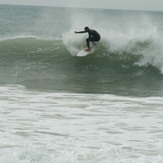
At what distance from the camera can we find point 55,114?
932cm

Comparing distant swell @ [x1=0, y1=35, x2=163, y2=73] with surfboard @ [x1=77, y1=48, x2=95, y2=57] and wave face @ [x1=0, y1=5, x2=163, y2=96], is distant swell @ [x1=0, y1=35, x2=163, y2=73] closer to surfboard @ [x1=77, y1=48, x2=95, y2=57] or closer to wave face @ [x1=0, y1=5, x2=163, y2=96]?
wave face @ [x1=0, y1=5, x2=163, y2=96]

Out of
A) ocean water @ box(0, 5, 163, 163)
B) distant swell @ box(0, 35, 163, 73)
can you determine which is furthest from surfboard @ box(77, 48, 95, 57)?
distant swell @ box(0, 35, 163, 73)

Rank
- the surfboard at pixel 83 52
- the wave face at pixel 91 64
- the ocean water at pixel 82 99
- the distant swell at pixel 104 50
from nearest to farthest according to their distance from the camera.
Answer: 1. the ocean water at pixel 82 99
2. the wave face at pixel 91 64
3. the surfboard at pixel 83 52
4. the distant swell at pixel 104 50

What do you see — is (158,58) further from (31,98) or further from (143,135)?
(143,135)

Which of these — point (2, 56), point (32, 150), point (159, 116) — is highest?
point (2, 56)

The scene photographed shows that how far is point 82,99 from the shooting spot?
1121 centimetres

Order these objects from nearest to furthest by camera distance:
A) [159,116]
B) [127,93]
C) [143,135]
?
[143,135] → [159,116] → [127,93]

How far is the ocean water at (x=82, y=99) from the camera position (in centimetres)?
681

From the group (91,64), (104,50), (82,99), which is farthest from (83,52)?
(82,99)

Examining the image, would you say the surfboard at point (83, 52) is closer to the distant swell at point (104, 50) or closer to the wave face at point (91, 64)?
the wave face at point (91, 64)

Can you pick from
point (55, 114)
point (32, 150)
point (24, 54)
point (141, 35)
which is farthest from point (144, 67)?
point (32, 150)

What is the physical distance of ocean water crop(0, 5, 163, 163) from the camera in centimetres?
681

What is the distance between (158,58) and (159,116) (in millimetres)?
7718

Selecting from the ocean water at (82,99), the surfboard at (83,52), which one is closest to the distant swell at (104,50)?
the ocean water at (82,99)
